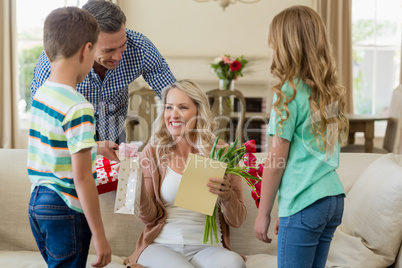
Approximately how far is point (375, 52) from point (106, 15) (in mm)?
5340

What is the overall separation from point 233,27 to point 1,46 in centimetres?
288

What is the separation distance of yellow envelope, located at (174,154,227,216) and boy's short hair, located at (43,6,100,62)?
0.55m

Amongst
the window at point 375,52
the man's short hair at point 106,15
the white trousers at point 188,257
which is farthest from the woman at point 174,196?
the window at point 375,52

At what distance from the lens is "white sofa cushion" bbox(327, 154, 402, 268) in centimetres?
179

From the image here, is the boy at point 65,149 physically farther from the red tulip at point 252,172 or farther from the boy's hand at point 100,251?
the red tulip at point 252,172

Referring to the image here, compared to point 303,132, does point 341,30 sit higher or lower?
higher

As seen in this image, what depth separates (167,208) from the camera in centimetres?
204

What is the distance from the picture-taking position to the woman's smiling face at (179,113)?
2.08 meters

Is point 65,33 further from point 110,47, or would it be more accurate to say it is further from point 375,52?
point 375,52

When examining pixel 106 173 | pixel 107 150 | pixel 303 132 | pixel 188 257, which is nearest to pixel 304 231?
pixel 303 132

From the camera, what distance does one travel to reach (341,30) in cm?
620

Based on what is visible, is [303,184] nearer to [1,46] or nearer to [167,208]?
[167,208]

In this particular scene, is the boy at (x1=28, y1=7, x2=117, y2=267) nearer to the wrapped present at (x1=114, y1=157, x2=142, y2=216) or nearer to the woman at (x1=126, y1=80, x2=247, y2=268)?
the wrapped present at (x1=114, y1=157, x2=142, y2=216)

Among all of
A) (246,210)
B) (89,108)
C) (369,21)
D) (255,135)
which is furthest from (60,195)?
(369,21)
